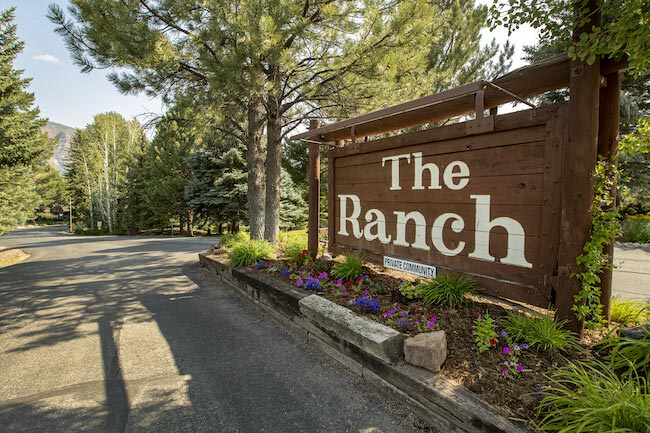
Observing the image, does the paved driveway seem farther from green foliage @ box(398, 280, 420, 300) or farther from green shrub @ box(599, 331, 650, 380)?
green foliage @ box(398, 280, 420, 300)

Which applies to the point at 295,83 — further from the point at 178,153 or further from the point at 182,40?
the point at 178,153

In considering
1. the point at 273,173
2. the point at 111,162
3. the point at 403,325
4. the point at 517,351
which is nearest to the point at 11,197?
the point at 273,173

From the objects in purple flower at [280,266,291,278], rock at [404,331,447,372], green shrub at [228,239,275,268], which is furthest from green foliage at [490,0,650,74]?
green shrub at [228,239,275,268]

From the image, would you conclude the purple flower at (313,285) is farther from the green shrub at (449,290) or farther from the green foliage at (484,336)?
the green foliage at (484,336)

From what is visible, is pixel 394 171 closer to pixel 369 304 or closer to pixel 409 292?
pixel 409 292

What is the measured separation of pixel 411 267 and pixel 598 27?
2.42 m

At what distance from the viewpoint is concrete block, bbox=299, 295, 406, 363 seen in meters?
2.26

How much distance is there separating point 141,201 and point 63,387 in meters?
A: 24.1

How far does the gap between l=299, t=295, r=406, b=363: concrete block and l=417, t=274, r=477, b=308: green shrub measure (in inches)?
28.0

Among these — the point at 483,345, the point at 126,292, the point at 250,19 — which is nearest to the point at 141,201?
the point at 126,292

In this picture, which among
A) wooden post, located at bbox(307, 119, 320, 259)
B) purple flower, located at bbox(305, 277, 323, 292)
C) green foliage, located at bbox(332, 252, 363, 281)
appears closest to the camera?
purple flower, located at bbox(305, 277, 323, 292)

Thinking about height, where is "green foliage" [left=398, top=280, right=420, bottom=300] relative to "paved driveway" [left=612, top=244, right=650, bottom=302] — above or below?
above

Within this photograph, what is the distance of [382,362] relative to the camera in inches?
89.7

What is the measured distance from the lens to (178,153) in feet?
64.3
